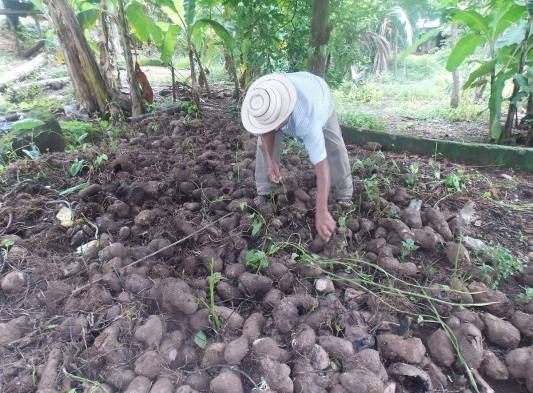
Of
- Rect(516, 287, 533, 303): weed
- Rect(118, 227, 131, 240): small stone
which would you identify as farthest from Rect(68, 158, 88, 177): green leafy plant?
Rect(516, 287, 533, 303): weed

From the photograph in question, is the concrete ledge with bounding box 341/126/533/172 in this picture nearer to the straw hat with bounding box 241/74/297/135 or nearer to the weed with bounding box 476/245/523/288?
the weed with bounding box 476/245/523/288

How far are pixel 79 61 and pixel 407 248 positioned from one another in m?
3.70

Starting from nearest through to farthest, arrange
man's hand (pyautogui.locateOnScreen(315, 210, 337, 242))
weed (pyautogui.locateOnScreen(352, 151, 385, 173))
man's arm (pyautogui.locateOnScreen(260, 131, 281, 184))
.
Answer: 1. man's hand (pyautogui.locateOnScreen(315, 210, 337, 242))
2. man's arm (pyautogui.locateOnScreen(260, 131, 281, 184))
3. weed (pyautogui.locateOnScreen(352, 151, 385, 173))

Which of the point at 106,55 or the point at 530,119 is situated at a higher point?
the point at 106,55

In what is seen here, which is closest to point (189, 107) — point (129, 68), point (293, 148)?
point (129, 68)

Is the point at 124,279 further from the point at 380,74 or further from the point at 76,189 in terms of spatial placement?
the point at 380,74

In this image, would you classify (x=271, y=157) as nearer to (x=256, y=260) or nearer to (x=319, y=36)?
(x=256, y=260)

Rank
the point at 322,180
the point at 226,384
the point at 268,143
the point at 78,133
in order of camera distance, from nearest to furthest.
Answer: the point at 226,384, the point at 322,180, the point at 268,143, the point at 78,133

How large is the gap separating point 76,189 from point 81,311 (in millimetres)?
1124

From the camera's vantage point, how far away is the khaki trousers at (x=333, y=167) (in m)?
2.23

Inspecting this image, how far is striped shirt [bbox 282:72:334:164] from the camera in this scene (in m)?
1.73

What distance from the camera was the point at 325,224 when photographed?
6.06ft

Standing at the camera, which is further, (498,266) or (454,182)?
(454,182)

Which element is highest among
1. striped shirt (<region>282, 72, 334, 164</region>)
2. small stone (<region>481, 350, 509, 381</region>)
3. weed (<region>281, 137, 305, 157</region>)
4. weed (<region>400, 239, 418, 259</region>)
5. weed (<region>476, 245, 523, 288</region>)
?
striped shirt (<region>282, 72, 334, 164</region>)
